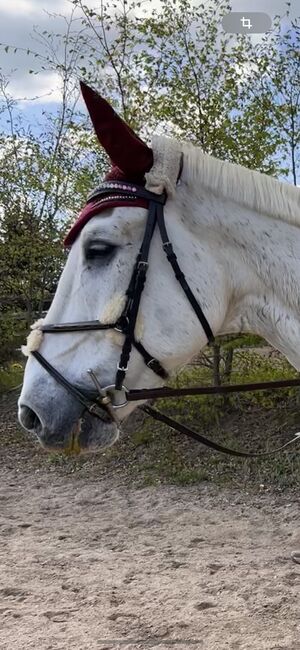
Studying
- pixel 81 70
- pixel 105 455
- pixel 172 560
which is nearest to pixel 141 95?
pixel 81 70

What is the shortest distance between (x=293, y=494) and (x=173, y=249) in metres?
4.31

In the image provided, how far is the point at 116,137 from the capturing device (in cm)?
225

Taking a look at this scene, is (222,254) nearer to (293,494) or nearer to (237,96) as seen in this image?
(293,494)

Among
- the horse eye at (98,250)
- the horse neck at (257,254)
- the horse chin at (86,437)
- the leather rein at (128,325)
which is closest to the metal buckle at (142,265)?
the leather rein at (128,325)

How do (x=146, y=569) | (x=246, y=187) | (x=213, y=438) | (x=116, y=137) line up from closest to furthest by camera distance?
1. (x=116, y=137)
2. (x=246, y=187)
3. (x=146, y=569)
4. (x=213, y=438)

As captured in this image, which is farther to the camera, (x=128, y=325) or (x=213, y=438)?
(x=213, y=438)

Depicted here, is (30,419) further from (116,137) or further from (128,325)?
(116,137)

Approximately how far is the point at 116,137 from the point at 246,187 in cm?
53

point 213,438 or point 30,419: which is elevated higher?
point 30,419

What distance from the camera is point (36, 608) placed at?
392 cm

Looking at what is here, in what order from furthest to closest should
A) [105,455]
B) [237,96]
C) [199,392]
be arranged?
[105,455]
[237,96]
[199,392]

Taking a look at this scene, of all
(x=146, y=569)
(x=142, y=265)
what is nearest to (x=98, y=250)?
(x=142, y=265)

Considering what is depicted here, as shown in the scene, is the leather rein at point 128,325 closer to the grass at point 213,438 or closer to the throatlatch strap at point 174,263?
the throatlatch strap at point 174,263

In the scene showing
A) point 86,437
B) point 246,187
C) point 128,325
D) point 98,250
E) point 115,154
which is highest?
point 115,154
